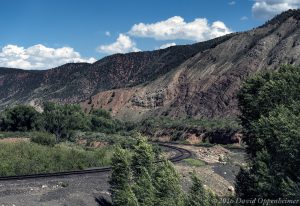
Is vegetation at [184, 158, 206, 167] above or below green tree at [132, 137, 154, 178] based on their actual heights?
below

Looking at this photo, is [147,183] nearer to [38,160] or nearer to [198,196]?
[198,196]

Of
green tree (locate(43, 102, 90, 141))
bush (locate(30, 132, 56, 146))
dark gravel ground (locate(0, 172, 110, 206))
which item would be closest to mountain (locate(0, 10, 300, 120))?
green tree (locate(43, 102, 90, 141))

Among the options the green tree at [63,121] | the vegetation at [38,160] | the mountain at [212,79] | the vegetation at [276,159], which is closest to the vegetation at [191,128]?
the mountain at [212,79]

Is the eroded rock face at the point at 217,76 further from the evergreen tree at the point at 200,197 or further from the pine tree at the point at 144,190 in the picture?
the evergreen tree at the point at 200,197

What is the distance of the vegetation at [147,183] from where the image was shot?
2167 centimetres

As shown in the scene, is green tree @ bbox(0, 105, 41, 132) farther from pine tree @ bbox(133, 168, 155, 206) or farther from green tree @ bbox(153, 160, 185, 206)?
Answer: green tree @ bbox(153, 160, 185, 206)

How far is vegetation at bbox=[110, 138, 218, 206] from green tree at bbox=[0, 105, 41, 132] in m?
63.6

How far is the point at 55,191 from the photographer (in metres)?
31.1

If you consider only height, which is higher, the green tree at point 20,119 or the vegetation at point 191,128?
the green tree at point 20,119

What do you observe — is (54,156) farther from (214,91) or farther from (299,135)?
(214,91)

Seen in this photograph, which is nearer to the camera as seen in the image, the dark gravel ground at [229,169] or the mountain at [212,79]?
the dark gravel ground at [229,169]

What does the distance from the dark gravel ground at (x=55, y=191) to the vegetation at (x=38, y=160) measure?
638 cm

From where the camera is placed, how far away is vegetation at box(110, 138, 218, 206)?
2167cm

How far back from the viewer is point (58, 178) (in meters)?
34.8
